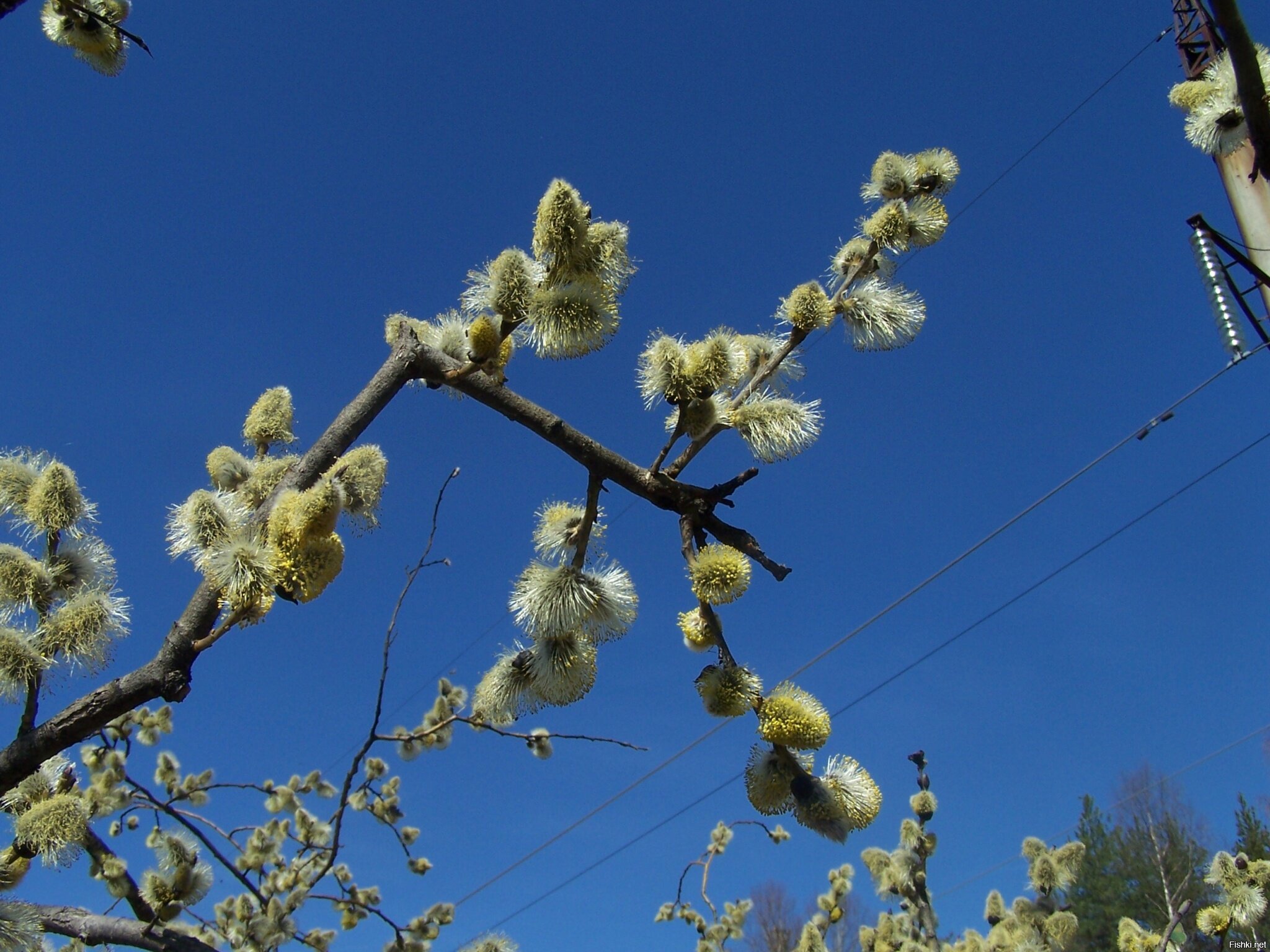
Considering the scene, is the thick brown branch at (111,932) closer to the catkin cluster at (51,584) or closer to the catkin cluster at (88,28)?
the catkin cluster at (51,584)

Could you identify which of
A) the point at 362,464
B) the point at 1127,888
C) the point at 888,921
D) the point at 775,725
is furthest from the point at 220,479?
the point at 1127,888

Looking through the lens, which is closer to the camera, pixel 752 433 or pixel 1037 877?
pixel 752 433

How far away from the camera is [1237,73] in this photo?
79.9 inches

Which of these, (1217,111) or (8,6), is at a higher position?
(1217,111)

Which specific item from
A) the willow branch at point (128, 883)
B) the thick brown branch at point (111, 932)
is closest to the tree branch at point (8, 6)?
the thick brown branch at point (111, 932)

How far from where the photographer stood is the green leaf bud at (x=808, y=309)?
82.0 inches

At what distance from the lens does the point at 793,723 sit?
1676 mm

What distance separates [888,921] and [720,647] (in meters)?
7.40

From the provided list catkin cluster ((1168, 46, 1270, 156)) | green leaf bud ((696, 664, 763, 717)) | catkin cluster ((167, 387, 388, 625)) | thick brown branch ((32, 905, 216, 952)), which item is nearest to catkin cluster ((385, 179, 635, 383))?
catkin cluster ((167, 387, 388, 625))

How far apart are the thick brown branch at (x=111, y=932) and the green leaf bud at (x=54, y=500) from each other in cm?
102

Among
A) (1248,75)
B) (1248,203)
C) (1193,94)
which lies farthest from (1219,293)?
(1248,75)

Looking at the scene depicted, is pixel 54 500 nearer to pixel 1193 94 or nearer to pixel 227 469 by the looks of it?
pixel 227 469

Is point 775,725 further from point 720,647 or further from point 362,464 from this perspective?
point 362,464

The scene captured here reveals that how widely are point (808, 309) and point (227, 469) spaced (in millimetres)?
1242
